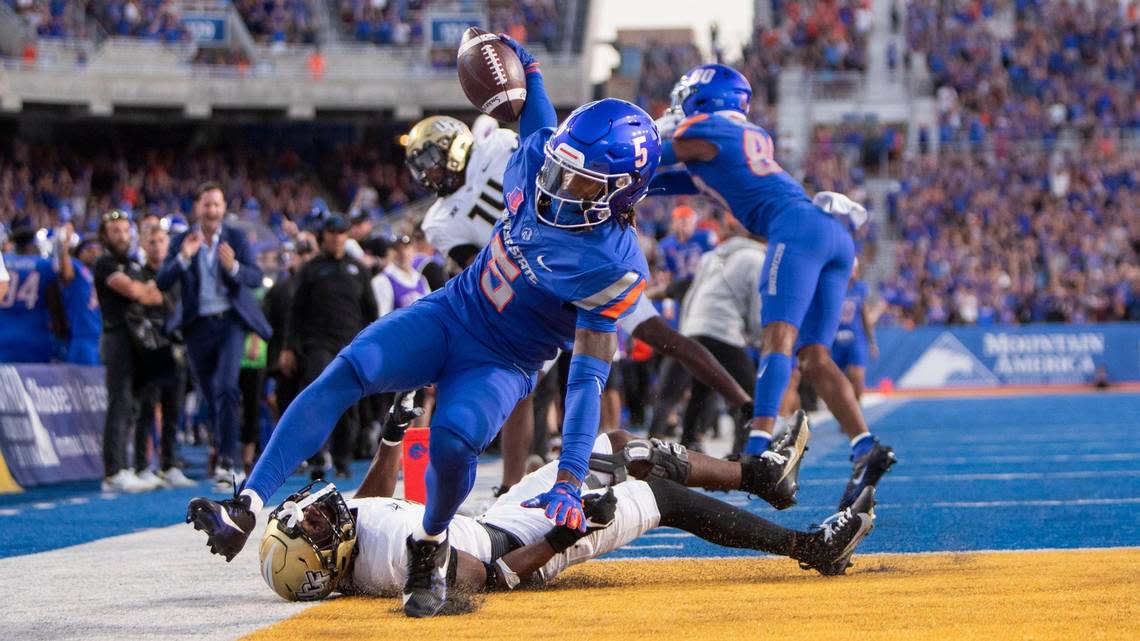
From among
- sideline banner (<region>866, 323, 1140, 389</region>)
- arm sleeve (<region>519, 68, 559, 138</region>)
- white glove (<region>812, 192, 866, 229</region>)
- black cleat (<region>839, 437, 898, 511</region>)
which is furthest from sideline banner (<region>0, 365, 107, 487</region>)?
sideline banner (<region>866, 323, 1140, 389</region>)

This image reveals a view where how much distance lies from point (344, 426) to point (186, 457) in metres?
3.79

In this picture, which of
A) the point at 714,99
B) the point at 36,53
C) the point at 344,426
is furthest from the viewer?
the point at 36,53

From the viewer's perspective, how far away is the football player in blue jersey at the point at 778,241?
6383mm

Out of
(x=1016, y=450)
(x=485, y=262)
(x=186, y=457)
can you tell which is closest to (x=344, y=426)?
(x=186, y=457)

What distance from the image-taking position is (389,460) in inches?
200

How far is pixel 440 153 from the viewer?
6777 mm

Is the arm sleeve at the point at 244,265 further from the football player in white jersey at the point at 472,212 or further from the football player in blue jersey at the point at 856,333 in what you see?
the football player in blue jersey at the point at 856,333

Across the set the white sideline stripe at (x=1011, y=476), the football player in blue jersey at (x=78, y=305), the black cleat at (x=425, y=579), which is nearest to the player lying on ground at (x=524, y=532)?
the black cleat at (x=425, y=579)

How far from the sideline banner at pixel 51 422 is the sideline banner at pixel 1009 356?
635 inches

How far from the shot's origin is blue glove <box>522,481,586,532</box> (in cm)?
406

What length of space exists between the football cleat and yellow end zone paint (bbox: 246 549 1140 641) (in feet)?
0.85

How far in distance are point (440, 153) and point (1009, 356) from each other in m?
19.6

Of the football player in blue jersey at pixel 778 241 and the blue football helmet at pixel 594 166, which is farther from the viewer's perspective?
the football player in blue jersey at pixel 778 241

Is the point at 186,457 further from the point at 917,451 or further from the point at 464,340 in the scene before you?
the point at 464,340
